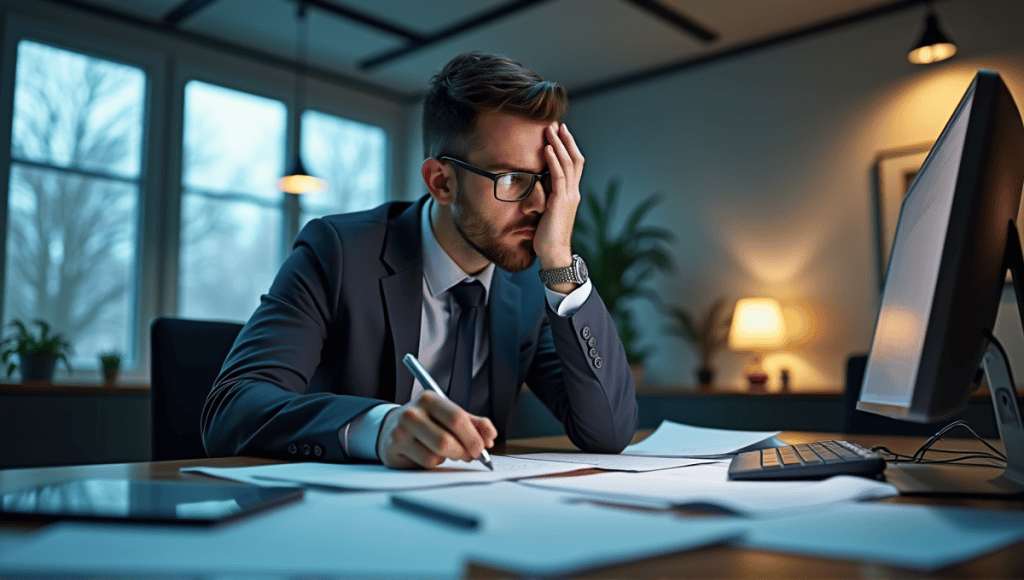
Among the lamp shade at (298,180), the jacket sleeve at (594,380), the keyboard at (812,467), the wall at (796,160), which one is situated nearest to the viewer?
the keyboard at (812,467)

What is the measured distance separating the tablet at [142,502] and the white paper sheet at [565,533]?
6.3 inches

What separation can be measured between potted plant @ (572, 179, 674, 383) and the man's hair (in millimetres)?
3363

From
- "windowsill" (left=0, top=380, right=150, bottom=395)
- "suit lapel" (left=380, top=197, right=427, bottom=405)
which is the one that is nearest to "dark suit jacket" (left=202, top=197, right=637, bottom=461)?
"suit lapel" (left=380, top=197, right=427, bottom=405)

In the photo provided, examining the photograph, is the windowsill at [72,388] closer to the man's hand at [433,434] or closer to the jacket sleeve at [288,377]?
the jacket sleeve at [288,377]

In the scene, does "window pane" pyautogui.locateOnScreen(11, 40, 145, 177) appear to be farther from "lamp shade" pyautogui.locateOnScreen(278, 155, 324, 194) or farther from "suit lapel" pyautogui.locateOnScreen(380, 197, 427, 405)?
"suit lapel" pyautogui.locateOnScreen(380, 197, 427, 405)

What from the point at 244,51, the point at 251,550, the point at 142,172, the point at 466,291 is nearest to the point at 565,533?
the point at 251,550

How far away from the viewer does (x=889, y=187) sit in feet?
14.1

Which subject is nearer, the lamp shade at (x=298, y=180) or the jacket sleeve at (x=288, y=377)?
the jacket sleeve at (x=288, y=377)

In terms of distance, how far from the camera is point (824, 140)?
4625mm

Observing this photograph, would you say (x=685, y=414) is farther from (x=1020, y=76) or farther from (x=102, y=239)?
(x=102, y=239)

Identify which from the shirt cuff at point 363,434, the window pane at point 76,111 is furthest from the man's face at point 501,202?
the window pane at point 76,111

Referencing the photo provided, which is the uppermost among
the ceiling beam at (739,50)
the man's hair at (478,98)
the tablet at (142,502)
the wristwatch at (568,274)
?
the ceiling beam at (739,50)

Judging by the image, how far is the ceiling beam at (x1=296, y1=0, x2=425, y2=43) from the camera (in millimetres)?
4473

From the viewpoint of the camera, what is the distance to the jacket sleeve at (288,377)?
0.99 metres
